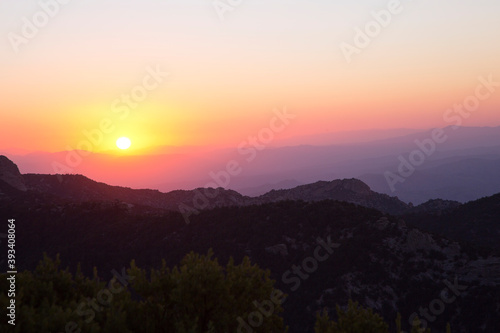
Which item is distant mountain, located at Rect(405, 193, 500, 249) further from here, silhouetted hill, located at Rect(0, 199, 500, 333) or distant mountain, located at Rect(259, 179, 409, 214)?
distant mountain, located at Rect(259, 179, 409, 214)

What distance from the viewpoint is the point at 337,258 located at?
5397 cm

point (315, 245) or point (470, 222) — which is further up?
point (470, 222)

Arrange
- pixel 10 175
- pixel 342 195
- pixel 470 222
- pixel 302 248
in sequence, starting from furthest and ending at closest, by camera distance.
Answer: pixel 342 195
pixel 10 175
pixel 470 222
pixel 302 248

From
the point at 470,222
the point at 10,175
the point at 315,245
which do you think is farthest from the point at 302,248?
the point at 10,175

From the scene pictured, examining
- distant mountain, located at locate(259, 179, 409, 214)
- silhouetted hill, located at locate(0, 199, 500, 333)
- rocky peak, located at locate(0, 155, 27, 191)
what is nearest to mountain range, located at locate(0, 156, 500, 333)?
silhouetted hill, located at locate(0, 199, 500, 333)

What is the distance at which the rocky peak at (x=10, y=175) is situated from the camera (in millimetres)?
96938

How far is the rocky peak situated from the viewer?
318 ft

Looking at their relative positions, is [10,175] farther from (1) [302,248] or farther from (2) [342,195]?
(2) [342,195]

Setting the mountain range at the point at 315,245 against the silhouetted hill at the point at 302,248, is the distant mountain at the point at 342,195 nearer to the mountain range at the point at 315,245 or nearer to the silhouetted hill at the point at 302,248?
the mountain range at the point at 315,245

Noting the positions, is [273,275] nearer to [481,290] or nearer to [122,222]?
[481,290]

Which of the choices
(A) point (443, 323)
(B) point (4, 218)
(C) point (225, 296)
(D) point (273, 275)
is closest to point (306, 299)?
(D) point (273, 275)

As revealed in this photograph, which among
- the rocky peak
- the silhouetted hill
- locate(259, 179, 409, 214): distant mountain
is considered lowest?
the silhouetted hill

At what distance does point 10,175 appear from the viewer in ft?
324

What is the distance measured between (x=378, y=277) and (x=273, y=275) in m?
13.7
